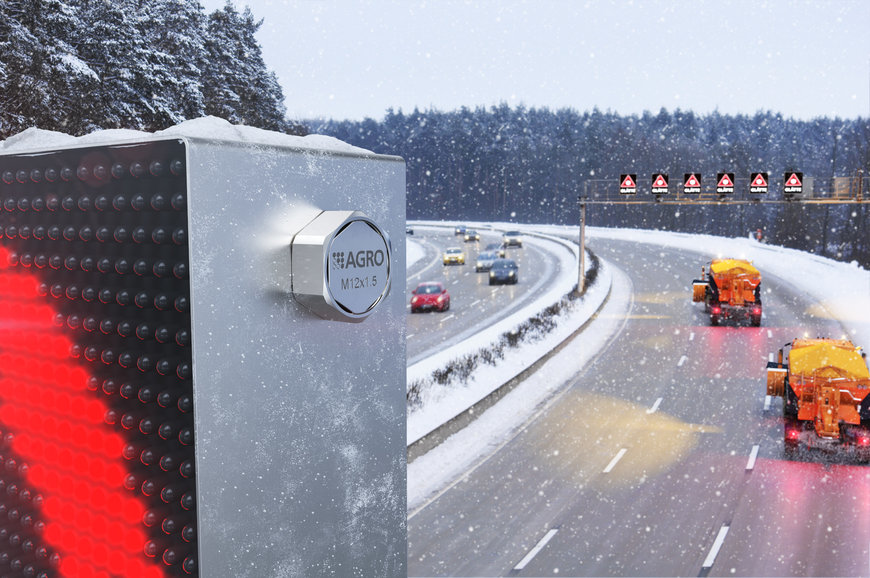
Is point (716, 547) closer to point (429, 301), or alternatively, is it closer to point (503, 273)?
point (429, 301)

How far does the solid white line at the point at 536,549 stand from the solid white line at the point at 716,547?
8.57ft

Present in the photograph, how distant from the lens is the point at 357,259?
2627 millimetres

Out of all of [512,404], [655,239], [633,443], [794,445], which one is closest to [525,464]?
[633,443]

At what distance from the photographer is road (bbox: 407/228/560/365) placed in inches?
1260

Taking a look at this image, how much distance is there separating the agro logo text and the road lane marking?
1166 cm

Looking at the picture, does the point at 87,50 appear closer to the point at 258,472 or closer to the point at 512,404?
the point at 512,404

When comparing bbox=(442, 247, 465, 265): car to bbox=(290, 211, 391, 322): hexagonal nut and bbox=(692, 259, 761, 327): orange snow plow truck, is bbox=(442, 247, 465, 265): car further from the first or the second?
bbox=(290, 211, 391, 322): hexagonal nut

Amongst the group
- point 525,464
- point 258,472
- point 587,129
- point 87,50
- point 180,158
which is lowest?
point 525,464

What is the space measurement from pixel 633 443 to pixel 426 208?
12423cm

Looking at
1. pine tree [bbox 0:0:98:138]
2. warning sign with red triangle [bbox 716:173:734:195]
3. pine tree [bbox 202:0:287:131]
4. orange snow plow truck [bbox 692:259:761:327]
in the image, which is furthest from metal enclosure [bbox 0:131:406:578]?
pine tree [bbox 202:0:287:131]

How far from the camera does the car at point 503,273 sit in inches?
1897

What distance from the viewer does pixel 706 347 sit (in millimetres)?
30922

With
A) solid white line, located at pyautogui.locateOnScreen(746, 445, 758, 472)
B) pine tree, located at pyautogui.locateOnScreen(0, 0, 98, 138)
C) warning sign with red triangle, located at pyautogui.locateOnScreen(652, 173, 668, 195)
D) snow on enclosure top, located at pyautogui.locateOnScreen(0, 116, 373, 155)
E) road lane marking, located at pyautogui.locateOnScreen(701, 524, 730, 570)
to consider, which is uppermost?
pine tree, located at pyautogui.locateOnScreen(0, 0, 98, 138)

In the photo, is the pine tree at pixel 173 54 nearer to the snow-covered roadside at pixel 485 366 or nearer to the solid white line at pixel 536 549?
the snow-covered roadside at pixel 485 366
